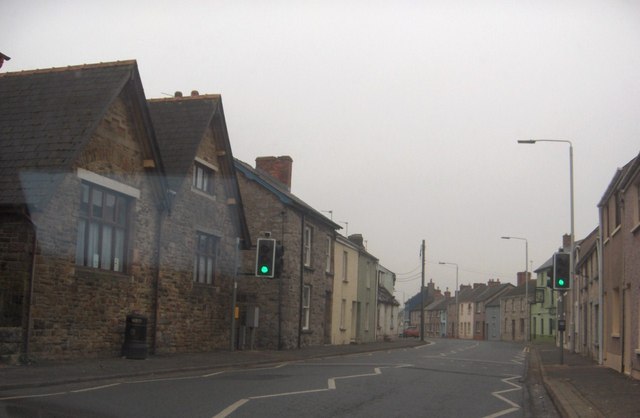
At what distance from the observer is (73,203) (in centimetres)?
1716

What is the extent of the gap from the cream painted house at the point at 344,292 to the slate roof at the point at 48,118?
64.1 feet

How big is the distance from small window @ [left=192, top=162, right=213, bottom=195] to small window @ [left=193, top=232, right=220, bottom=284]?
1559 mm

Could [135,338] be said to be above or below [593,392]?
above

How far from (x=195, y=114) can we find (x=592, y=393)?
1550 cm

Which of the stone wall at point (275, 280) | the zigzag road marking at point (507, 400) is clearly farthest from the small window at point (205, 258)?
the zigzag road marking at point (507, 400)

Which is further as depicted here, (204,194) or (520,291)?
(520,291)

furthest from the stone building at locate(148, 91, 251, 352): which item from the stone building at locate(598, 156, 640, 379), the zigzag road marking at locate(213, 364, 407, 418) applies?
the stone building at locate(598, 156, 640, 379)

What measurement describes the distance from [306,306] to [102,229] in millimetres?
15765

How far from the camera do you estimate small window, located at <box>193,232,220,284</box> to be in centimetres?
2364

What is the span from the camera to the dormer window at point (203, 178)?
2352 cm

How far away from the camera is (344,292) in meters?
40.1

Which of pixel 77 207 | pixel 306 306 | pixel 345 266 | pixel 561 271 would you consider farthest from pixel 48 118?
pixel 345 266

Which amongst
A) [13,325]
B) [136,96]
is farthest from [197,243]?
[13,325]

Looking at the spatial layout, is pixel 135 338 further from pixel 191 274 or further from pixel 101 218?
Result: pixel 191 274
